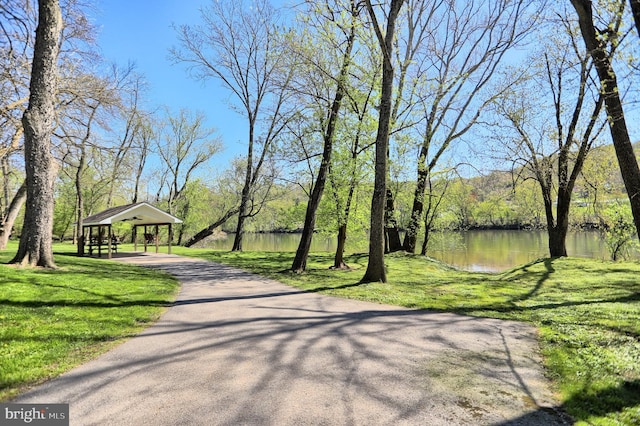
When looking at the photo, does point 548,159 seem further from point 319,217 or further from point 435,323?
point 435,323

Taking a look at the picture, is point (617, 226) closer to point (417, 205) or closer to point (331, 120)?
point (417, 205)

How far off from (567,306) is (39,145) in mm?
12606

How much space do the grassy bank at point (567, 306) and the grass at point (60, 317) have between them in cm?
421

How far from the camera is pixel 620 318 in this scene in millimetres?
5824

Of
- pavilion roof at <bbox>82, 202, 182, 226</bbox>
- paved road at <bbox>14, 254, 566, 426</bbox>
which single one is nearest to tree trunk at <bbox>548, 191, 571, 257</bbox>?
paved road at <bbox>14, 254, 566, 426</bbox>

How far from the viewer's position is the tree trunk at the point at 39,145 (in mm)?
8281

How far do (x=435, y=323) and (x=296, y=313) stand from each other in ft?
7.76

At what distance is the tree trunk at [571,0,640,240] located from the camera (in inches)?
214

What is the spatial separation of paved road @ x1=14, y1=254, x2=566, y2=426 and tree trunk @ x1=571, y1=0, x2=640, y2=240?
282 centimetres

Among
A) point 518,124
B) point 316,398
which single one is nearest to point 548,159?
point 518,124

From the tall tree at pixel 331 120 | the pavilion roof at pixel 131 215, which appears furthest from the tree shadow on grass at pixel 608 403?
the pavilion roof at pixel 131 215

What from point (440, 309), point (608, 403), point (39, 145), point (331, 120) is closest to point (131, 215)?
point (39, 145)

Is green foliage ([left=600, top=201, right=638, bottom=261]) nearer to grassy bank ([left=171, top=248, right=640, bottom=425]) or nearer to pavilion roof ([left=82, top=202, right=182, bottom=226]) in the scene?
grassy bank ([left=171, top=248, right=640, bottom=425])

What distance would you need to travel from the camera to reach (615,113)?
18.3 ft
